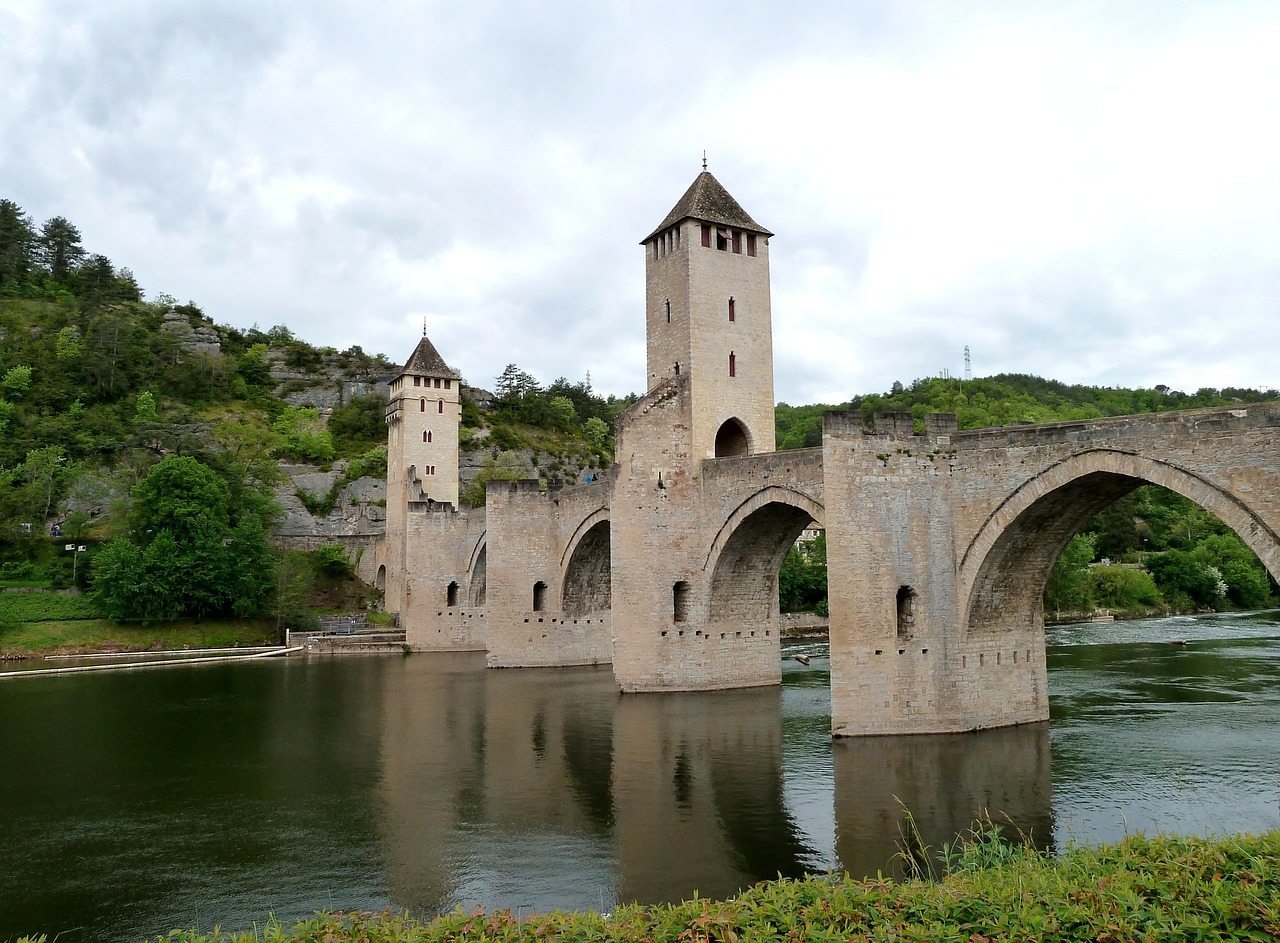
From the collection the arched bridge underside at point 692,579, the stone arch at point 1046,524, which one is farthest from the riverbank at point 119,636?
the stone arch at point 1046,524

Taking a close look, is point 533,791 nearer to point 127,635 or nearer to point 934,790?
point 934,790

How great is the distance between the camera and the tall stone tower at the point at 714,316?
2456 cm

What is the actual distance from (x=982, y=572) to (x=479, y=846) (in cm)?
1014

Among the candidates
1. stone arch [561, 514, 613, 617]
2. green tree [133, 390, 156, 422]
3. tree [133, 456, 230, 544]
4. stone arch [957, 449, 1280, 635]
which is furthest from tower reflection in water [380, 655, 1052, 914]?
green tree [133, 390, 156, 422]

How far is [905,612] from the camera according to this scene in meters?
17.5

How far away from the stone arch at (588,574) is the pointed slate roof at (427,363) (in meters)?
19.2

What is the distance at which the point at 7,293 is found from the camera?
235 ft

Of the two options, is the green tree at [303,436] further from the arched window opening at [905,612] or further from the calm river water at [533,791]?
the arched window opening at [905,612]

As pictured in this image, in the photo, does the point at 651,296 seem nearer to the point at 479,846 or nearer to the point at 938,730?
the point at 938,730

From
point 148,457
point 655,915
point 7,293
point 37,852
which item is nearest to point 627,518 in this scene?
point 37,852

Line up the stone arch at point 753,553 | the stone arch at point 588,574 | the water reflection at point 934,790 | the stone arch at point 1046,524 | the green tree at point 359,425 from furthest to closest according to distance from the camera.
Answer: the green tree at point 359,425 → the stone arch at point 588,574 → the stone arch at point 753,553 → the stone arch at point 1046,524 → the water reflection at point 934,790

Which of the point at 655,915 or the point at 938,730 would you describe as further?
the point at 938,730

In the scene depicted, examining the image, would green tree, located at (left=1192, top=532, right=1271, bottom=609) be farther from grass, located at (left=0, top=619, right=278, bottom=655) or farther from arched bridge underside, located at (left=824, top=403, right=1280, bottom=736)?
grass, located at (left=0, top=619, right=278, bottom=655)

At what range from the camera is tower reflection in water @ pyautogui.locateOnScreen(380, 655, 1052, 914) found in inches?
407
